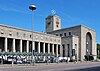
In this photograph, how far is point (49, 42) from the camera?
366 feet

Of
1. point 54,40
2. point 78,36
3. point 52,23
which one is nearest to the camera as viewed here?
point 54,40

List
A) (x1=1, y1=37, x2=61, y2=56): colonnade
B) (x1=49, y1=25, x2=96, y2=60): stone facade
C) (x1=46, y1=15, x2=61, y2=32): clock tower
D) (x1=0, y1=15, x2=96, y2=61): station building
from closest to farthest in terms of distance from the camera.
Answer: (x1=1, y1=37, x2=61, y2=56): colonnade < (x1=0, y1=15, x2=96, y2=61): station building < (x1=49, y1=25, x2=96, y2=60): stone facade < (x1=46, y1=15, x2=61, y2=32): clock tower

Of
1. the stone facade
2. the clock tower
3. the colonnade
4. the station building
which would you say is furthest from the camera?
the clock tower

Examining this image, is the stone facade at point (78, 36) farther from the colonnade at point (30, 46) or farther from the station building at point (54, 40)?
the colonnade at point (30, 46)

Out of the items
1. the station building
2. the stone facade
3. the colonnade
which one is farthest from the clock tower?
the colonnade

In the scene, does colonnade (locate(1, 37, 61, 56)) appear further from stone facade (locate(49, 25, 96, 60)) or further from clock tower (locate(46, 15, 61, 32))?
clock tower (locate(46, 15, 61, 32))

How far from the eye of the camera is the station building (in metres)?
91.2

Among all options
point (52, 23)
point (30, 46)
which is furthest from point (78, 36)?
point (30, 46)

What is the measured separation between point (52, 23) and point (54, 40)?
24.6m

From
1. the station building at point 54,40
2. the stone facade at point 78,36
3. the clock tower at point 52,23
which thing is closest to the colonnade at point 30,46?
the station building at point 54,40

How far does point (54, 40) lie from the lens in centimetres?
11575

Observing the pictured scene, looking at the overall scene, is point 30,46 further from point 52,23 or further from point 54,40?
point 52,23

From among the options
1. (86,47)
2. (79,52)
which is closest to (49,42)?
(79,52)

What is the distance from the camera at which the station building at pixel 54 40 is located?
9119 centimetres
